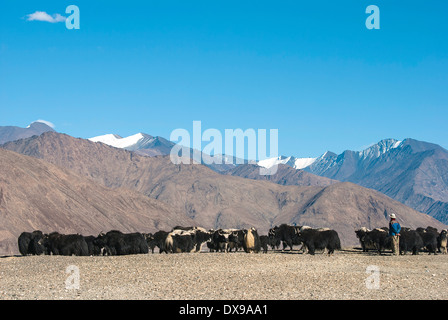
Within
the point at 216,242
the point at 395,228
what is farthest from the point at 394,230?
the point at 216,242

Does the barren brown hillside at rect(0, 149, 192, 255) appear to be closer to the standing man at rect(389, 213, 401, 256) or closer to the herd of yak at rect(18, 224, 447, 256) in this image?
the herd of yak at rect(18, 224, 447, 256)

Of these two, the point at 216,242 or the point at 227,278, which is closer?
the point at 227,278

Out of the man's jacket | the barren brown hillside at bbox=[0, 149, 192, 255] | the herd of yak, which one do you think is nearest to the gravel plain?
the man's jacket

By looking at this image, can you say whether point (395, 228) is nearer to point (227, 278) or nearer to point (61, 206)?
point (227, 278)

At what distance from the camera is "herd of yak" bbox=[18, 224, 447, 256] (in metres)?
33.1

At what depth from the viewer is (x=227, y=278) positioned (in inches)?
787

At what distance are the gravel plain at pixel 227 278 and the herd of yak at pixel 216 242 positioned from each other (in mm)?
5702

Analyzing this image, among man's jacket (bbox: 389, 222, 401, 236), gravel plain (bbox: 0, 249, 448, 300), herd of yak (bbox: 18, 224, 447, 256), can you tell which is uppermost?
man's jacket (bbox: 389, 222, 401, 236)

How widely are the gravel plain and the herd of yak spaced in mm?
5702

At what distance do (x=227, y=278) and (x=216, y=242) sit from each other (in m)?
20.9

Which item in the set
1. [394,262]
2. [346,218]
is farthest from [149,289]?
[346,218]

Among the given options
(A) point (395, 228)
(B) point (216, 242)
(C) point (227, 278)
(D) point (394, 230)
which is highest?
(A) point (395, 228)

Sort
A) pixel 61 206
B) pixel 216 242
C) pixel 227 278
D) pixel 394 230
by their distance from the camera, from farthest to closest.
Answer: pixel 61 206 → pixel 216 242 → pixel 394 230 → pixel 227 278
